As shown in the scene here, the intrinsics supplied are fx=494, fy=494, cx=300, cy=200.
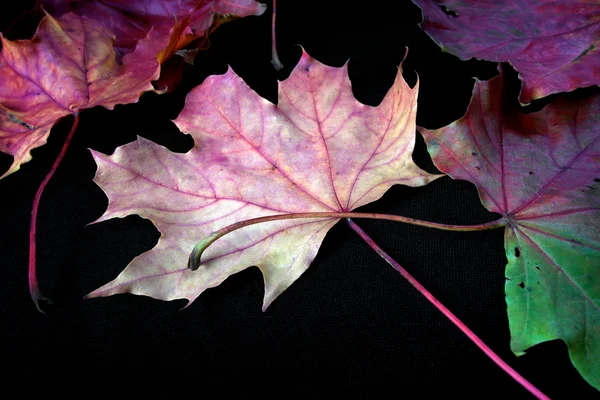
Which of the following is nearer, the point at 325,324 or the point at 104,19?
the point at 325,324

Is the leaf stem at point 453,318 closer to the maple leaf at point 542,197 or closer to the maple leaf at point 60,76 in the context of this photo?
the maple leaf at point 542,197

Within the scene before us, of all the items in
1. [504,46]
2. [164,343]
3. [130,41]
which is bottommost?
[164,343]

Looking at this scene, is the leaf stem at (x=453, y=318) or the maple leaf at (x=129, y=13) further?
the maple leaf at (x=129, y=13)

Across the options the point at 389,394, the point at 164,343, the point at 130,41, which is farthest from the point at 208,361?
the point at 130,41

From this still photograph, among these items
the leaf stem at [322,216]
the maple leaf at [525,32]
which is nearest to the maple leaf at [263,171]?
the leaf stem at [322,216]

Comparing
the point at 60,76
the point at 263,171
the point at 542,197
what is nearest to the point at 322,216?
the point at 263,171

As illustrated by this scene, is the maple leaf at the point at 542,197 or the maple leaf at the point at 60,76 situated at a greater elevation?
the maple leaf at the point at 542,197

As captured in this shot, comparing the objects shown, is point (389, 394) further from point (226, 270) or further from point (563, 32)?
point (563, 32)
